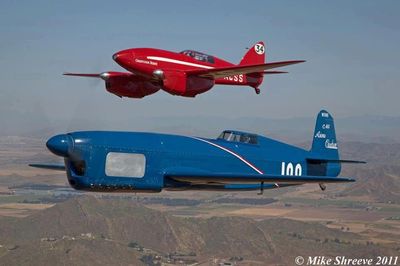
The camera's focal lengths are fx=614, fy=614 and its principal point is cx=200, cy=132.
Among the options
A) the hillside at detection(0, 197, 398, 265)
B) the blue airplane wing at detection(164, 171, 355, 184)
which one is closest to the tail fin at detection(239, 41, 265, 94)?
the blue airplane wing at detection(164, 171, 355, 184)

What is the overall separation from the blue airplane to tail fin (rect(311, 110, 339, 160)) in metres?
5.83

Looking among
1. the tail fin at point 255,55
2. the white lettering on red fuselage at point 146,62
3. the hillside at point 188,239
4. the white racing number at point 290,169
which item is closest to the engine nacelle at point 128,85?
the white lettering on red fuselage at point 146,62

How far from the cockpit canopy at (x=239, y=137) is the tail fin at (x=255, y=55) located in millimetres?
9178

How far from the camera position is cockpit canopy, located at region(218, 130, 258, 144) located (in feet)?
105

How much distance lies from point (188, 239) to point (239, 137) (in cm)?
16077

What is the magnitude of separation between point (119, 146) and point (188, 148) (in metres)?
4.22

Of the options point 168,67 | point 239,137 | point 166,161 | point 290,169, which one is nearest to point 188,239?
point 290,169

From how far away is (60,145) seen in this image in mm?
25250

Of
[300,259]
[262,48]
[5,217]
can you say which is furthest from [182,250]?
[262,48]

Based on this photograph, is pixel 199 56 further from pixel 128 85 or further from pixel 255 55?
pixel 255 55

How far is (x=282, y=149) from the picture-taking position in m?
34.8

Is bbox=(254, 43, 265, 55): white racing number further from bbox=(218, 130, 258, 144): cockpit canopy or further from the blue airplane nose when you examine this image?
the blue airplane nose

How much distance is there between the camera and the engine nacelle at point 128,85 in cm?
3316

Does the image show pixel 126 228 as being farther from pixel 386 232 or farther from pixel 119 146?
pixel 119 146
